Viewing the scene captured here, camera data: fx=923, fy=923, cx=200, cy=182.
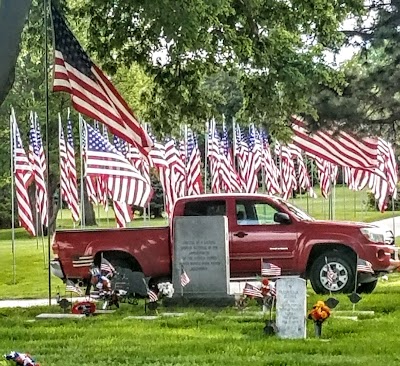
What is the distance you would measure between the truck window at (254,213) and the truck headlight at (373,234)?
171cm

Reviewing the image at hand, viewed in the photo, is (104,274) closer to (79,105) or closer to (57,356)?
(79,105)

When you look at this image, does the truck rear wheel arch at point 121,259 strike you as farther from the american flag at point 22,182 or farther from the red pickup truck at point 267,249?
the american flag at point 22,182

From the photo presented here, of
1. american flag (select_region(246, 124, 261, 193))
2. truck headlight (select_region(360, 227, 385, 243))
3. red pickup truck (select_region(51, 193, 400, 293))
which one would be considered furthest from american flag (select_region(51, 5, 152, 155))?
american flag (select_region(246, 124, 261, 193))

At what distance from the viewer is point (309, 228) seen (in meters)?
Answer: 17.0

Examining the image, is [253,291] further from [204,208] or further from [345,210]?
[345,210]

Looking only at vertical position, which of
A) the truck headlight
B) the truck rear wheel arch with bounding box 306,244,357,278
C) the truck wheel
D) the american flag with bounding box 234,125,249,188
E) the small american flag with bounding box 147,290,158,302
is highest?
the american flag with bounding box 234,125,249,188

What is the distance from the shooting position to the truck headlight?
16.9 metres

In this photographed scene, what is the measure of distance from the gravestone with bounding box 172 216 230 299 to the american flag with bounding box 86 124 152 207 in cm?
527

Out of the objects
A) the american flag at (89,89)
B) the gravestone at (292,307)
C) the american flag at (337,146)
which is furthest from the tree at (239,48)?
the gravestone at (292,307)

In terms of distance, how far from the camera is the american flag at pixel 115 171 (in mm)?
20625

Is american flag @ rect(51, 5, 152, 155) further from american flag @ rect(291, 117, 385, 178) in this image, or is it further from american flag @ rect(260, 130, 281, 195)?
american flag @ rect(260, 130, 281, 195)

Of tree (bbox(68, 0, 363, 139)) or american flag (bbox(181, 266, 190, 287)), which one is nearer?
tree (bbox(68, 0, 363, 139))

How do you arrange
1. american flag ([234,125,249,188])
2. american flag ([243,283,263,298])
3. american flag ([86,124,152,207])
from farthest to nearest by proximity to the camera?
american flag ([234,125,249,188]), american flag ([86,124,152,207]), american flag ([243,283,263,298])

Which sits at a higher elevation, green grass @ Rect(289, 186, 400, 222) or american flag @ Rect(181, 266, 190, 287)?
green grass @ Rect(289, 186, 400, 222)
